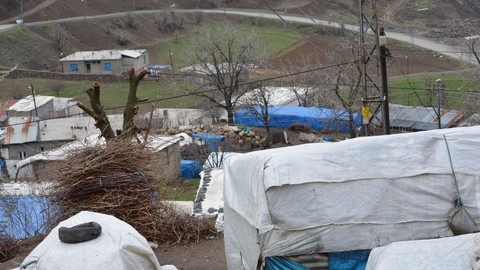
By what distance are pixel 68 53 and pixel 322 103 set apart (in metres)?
29.1

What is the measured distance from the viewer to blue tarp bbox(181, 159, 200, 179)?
2414 cm

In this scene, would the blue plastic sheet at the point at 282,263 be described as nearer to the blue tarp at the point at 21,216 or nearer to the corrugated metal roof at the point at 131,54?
the blue tarp at the point at 21,216

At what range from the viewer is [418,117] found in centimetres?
3195

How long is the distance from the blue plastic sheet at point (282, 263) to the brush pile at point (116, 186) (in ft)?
10.6

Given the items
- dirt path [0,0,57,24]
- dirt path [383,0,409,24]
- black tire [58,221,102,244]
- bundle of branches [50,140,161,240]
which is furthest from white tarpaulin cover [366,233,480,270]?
dirt path [0,0,57,24]

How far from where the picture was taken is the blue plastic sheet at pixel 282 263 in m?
6.53

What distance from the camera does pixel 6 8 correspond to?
219 ft

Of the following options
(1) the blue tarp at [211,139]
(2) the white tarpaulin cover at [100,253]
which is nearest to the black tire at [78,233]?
(2) the white tarpaulin cover at [100,253]

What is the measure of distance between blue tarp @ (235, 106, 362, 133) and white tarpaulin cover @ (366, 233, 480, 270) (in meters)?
26.5

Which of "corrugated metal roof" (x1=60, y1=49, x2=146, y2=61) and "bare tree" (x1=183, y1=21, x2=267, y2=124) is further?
"corrugated metal roof" (x1=60, y1=49, x2=146, y2=61)

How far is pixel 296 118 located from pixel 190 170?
1074 cm

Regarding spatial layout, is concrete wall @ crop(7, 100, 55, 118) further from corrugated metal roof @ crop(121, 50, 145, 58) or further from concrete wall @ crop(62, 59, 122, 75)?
concrete wall @ crop(62, 59, 122, 75)

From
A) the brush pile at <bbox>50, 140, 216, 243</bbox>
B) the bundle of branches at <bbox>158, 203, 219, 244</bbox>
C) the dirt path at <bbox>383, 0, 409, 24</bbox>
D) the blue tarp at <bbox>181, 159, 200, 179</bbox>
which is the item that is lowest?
the blue tarp at <bbox>181, 159, 200, 179</bbox>

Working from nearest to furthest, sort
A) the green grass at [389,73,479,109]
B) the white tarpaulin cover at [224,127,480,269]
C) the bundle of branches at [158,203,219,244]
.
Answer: the white tarpaulin cover at [224,127,480,269], the bundle of branches at [158,203,219,244], the green grass at [389,73,479,109]
